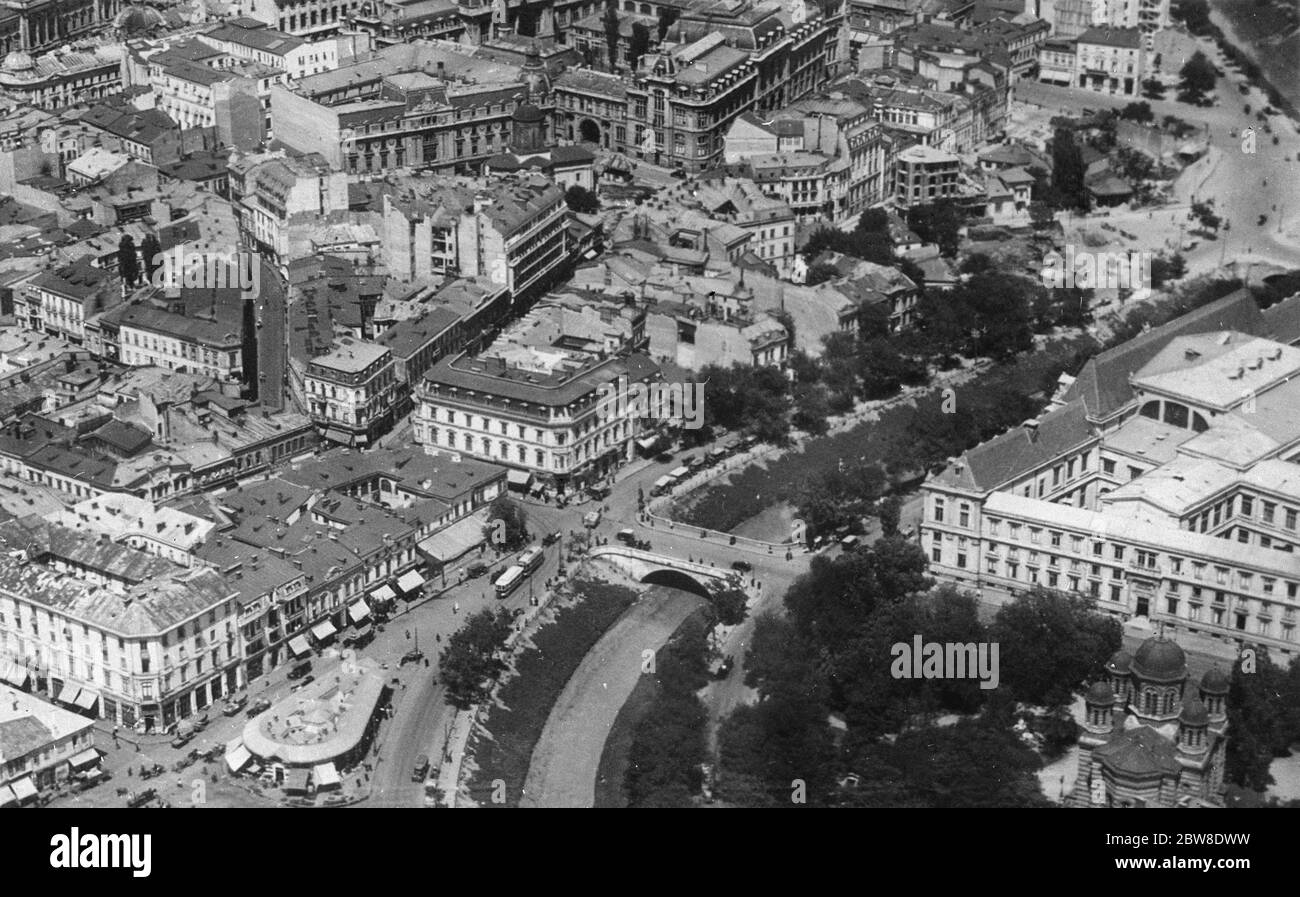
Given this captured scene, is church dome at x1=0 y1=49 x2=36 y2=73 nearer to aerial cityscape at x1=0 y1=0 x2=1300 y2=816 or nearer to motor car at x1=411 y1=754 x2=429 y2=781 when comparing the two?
aerial cityscape at x1=0 y1=0 x2=1300 y2=816

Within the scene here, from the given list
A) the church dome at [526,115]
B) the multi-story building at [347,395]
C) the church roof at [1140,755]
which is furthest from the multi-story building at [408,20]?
the church roof at [1140,755]

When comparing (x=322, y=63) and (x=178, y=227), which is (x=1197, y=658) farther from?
(x=322, y=63)

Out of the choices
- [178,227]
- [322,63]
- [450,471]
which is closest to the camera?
[450,471]

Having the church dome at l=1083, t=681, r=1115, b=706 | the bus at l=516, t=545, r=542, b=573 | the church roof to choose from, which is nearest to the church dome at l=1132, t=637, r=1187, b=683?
the church dome at l=1083, t=681, r=1115, b=706

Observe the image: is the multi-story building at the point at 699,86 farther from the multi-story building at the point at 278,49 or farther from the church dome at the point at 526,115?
the multi-story building at the point at 278,49
